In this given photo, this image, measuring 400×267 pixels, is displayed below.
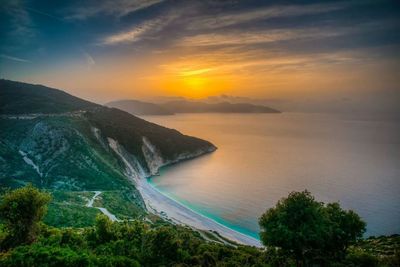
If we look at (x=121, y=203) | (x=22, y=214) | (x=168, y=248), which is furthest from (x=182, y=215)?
(x=22, y=214)

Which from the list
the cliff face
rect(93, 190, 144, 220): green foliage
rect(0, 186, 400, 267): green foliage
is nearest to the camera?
rect(0, 186, 400, 267): green foliage

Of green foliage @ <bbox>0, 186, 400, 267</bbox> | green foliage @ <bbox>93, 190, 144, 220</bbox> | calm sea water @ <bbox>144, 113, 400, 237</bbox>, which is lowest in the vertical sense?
green foliage @ <bbox>93, 190, 144, 220</bbox>

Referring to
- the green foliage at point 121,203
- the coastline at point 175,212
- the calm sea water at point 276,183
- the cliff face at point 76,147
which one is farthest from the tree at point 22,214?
the cliff face at point 76,147

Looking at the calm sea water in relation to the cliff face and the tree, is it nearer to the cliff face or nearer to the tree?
the cliff face

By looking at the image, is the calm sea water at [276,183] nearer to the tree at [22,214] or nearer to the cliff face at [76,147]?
the cliff face at [76,147]

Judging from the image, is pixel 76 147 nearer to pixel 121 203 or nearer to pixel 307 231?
pixel 121 203

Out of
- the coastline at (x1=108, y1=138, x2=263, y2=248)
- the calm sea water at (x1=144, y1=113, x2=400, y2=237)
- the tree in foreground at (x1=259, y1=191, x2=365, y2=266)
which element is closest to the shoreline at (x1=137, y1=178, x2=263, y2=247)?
the coastline at (x1=108, y1=138, x2=263, y2=248)
